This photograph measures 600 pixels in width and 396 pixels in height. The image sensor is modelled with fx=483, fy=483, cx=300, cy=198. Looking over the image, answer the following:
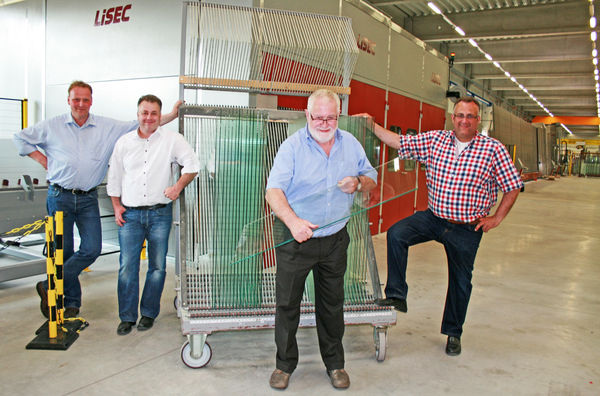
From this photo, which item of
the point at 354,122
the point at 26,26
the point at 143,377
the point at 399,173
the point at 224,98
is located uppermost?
the point at 26,26

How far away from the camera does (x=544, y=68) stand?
16266 millimetres

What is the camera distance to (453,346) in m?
3.28

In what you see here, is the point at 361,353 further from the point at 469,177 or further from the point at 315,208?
the point at 469,177

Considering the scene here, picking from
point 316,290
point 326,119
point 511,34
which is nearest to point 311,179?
point 326,119

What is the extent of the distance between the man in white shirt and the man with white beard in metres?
1.00

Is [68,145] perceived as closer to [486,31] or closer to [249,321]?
[249,321]

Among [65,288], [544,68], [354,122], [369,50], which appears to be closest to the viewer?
[354,122]

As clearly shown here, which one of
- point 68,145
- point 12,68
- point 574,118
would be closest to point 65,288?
point 68,145

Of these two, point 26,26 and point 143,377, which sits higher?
point 26,26

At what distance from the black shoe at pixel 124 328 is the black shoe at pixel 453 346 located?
221 centimetres

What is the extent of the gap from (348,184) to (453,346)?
152cm

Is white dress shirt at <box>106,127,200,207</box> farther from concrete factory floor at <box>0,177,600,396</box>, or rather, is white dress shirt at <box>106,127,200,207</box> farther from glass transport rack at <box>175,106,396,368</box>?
concrete factory floor at <box>0,177,600,396</box>

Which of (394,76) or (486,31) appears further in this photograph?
(486,31)

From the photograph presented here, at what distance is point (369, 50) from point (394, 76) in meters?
0.92
